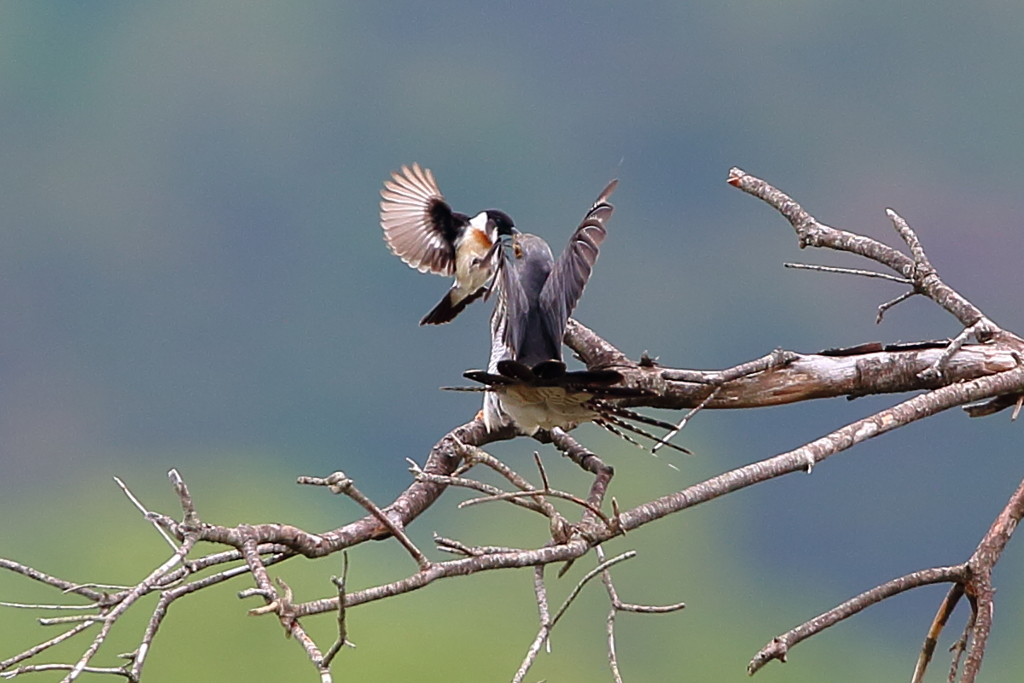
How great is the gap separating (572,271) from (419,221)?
1296mm

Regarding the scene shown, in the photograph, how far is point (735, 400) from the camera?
2072mm

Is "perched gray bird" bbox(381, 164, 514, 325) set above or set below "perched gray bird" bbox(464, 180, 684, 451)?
→ above

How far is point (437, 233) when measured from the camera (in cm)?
328

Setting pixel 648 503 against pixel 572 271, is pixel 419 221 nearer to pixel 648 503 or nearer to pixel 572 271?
pixel 572 271

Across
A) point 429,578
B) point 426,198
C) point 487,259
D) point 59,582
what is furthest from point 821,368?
point 426,198

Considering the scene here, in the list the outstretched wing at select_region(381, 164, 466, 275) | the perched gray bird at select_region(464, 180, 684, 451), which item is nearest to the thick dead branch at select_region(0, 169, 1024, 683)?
the perched gray bird at select_region(464, 180, 684, 451)

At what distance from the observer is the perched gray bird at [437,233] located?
9.83ft

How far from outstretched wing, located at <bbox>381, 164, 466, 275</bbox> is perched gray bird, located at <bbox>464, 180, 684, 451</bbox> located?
0.81 m

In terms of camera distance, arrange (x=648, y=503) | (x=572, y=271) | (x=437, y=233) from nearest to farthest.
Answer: (x=648, y=503)
(x=572, y=271)
(x=437, y=233)

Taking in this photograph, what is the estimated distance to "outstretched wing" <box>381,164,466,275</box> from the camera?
10.5 feet

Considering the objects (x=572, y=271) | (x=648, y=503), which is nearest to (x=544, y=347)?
(x=572, y=271)

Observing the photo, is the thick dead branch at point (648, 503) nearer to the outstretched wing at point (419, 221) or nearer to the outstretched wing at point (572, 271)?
the outstretched wing at point (572, 271)

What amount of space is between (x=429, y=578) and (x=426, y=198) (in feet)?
6.86

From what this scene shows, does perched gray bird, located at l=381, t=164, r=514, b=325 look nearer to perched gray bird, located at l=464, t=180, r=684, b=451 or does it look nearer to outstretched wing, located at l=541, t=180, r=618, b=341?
perched gray bird, located at l=464, t=180, r=684, b=451
